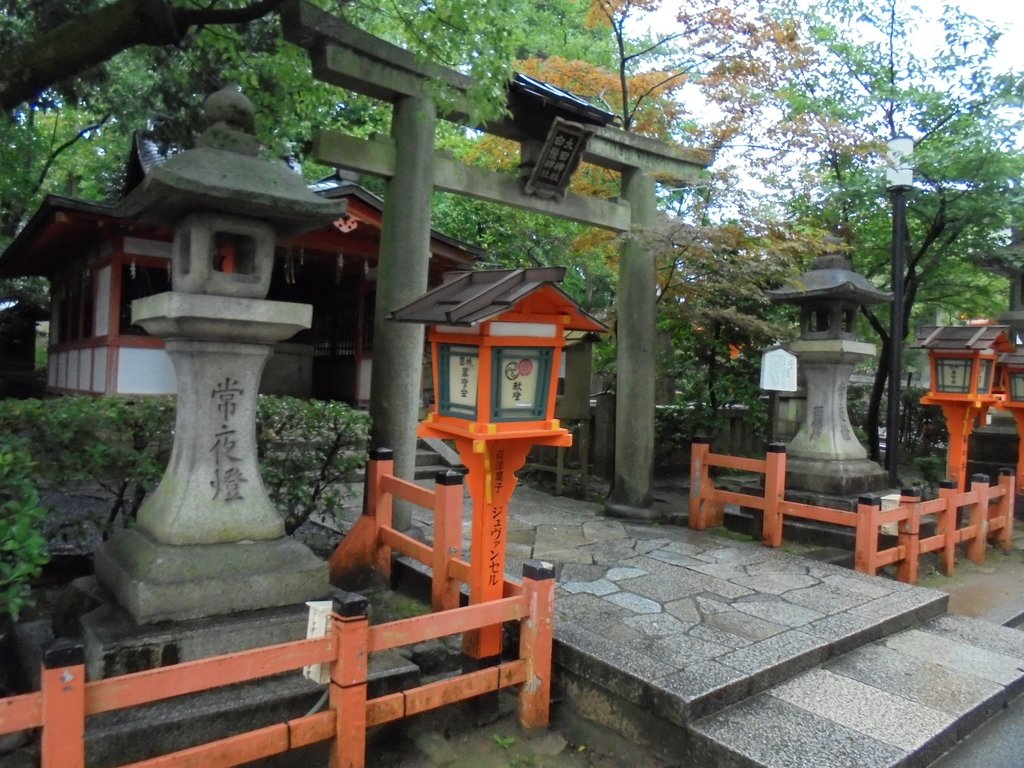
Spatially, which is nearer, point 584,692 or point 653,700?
point 653,700

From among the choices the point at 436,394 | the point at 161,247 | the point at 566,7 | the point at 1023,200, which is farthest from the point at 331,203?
the point at 566,7

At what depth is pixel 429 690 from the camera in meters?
3.61

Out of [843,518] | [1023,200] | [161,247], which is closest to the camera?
[843,518]

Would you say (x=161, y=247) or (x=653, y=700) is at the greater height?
(x=161, y=247)

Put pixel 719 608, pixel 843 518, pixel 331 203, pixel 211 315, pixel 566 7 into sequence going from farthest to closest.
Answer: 1. pixel 566 7
2. pixel 843 518
3. pixel 719 608
4. pixel 331 203
5. pixel 211 315

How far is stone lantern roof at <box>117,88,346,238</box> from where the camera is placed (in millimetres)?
3990

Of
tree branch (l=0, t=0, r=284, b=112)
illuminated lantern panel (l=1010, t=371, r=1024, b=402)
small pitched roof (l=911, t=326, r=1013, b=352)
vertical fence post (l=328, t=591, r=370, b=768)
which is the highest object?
tree branch (l=0, t=0, r=284, b=112)

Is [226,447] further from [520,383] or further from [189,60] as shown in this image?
[189,60]

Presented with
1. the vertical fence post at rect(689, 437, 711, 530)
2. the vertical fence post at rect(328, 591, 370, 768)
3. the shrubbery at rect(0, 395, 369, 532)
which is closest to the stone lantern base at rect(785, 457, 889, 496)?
the vertical fence post at rect(689, 437, 711, 530)

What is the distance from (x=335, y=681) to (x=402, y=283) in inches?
153

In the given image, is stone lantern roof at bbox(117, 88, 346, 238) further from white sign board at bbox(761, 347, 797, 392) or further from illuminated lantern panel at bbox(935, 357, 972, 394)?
illuminated lantern panel at bbox(935, 357, 972, 394)

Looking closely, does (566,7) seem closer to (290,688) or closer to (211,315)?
(211,315)

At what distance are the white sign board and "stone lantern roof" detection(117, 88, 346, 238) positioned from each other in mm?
6057

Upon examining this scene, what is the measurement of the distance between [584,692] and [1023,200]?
943cm
